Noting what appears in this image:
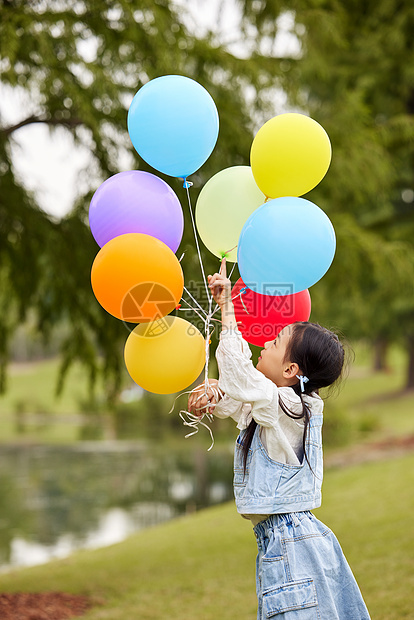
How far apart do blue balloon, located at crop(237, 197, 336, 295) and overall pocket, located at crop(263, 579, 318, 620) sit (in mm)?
912

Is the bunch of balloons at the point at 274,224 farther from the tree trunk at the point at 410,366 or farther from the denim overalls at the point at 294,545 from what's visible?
the tree trunk at the point at 410,366

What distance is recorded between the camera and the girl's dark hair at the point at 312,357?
2.06 meters

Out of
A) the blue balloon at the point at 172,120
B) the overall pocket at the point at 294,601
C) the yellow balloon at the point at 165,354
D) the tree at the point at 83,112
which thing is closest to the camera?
the overall pocket at the point at 294,601

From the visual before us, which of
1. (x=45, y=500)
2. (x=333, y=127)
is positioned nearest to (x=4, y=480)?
(x=45, y=500)

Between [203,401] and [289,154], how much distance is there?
905mm

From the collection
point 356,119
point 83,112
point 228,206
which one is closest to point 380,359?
point 356,119

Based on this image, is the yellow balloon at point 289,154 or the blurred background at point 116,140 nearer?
the yellow balloon at point 289,154

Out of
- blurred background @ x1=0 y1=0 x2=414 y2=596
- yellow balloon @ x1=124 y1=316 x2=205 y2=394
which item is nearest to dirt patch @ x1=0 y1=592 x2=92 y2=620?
blurred background @ x1=0 y1=0 x2=414 y2=596

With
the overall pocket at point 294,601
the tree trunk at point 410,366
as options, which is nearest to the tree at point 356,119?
the overall pocket at point 294,601

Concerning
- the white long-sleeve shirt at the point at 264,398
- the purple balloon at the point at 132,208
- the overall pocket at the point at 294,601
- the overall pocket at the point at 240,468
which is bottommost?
the overall pocket at the point at 294,601

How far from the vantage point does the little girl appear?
1922mm

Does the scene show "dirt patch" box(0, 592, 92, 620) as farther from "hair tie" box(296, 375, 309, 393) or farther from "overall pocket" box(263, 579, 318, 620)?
"hair tie" box(296, 375, 309, 393)

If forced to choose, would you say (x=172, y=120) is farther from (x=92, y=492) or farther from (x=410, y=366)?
(x=410, y=366)

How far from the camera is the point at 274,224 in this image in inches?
84.2
